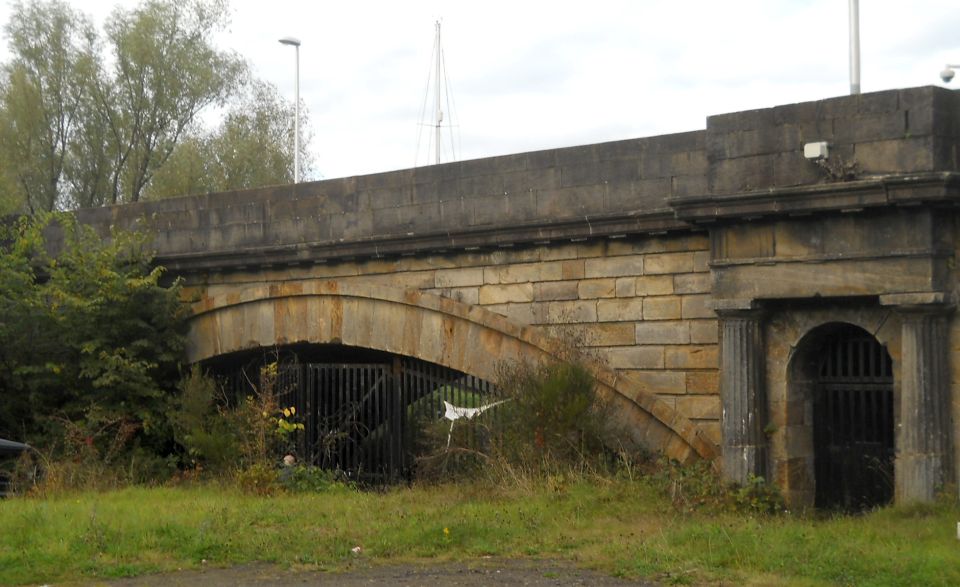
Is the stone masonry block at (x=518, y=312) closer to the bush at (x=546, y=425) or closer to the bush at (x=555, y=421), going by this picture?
the bush at (x=546, y=425)

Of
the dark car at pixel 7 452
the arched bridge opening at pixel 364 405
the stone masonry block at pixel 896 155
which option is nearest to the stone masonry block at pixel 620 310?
the arched bridge opening at pixel 364 405

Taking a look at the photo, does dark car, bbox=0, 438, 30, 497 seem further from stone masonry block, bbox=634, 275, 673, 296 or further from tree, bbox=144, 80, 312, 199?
tree, bbox=144, 80, 312, 199

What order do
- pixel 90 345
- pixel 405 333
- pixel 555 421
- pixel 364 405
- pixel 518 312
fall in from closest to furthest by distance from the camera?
pixel 555 421 < pixel 518 312 < pixel 405 333 < pixel 364 405 < pixel 90 345

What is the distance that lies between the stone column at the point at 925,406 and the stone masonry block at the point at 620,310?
250cm

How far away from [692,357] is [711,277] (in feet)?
2.75

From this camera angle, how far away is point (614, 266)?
35.7ft

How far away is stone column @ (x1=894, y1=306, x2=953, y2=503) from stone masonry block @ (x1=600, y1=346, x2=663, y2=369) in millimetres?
2305

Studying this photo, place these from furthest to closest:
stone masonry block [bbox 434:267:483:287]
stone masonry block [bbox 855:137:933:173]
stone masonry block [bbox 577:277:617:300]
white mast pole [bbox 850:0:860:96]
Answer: stone masonry block [bbox 434:267:483:287], stone masonry block [bbox 577:277:617:300], white mast pole [bbox 850:0:860:96], stone masonry block [bbox 855:137:933:173]

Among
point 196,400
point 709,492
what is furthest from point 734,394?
point 196,400

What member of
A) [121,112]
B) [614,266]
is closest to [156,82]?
[121,112]

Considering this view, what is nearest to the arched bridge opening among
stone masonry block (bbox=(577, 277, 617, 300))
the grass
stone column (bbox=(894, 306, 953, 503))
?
stone masonry block (bbox=(577, 277, 617, 300))

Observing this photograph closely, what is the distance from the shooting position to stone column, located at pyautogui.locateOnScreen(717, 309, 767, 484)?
9.48m

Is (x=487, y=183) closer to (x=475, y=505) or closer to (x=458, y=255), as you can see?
(x=458, y=255)

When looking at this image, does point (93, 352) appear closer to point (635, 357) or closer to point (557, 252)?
point (557, 252)
